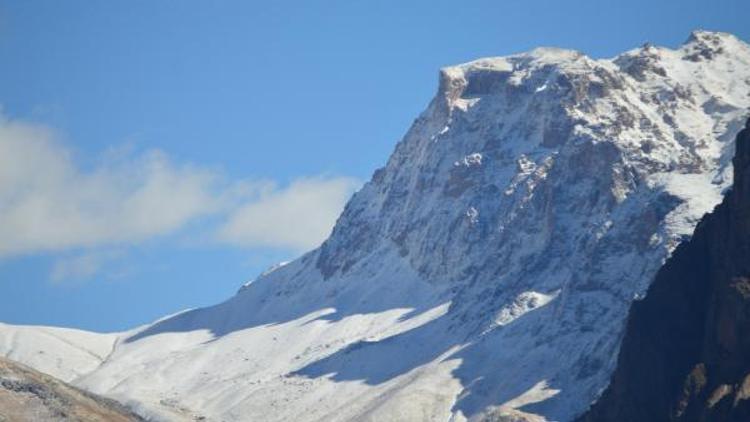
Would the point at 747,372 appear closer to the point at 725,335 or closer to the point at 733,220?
the point at 725,335

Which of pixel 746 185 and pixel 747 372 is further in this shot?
pixel 746 185

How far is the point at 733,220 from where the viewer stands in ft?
655

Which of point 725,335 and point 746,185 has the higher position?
point 746,185

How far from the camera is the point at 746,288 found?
191750 millimetres

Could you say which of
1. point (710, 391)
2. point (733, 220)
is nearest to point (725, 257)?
point (733, 220)

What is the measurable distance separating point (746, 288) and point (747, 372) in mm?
10502

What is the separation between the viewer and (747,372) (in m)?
185

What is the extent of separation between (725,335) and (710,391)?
6.34 meters

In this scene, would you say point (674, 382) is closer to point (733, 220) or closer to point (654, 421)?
point (654, 421)

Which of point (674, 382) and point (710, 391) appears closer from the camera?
point (710, 391)

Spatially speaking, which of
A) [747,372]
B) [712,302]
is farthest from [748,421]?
[712,302]

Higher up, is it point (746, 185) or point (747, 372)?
point (746, 185)

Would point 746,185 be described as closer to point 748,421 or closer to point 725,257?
point 725,257

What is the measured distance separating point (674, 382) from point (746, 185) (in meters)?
21.6
